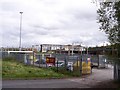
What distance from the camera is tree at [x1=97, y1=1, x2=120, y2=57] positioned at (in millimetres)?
16000

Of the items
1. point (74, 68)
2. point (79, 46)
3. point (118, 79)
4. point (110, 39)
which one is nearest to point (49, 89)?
point (110, 39)

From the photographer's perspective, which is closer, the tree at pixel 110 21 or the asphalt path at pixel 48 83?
the tree at pixel 110 21

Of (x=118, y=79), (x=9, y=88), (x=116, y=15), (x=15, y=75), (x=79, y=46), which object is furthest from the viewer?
(x=79, y=46)

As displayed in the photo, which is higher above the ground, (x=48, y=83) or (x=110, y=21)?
(x=110, y=21)

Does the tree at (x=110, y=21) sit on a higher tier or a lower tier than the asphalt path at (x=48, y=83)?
higher

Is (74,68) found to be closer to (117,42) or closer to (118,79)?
(118,79)

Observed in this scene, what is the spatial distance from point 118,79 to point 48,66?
1335 cm

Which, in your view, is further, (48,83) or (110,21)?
(48,83)

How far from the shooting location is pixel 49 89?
18312 millimetres

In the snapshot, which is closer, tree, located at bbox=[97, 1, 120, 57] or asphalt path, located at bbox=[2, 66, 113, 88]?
tree, located at bbox=[97, 1, 120, 57]

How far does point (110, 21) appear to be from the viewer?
1631 cm

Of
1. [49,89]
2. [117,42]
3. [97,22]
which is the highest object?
[97,22]

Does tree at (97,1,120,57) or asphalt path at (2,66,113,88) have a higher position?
tree at (97,1,120,57)

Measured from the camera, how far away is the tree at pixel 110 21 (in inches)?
630
